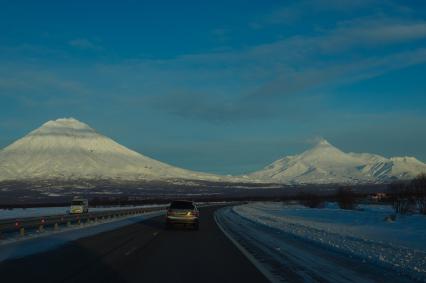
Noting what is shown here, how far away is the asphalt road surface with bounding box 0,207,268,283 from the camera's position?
1314 cm

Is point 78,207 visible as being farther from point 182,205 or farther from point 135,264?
point 135,264

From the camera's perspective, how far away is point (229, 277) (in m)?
13.3

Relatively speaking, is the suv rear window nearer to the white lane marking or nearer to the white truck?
the white lane marking

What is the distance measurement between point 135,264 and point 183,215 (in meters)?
16.3

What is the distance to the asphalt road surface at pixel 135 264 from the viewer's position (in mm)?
13141

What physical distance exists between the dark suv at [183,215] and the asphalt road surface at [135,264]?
30.0 ft

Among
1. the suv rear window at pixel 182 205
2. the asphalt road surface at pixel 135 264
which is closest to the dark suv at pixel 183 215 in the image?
the suv rear window at pixel 182 205

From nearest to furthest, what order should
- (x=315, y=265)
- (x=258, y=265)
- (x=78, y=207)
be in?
(x=315, y=265) → (x=258, y=265) → (x=78, y=207)

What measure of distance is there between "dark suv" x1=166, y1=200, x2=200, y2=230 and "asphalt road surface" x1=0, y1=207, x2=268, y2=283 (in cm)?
916

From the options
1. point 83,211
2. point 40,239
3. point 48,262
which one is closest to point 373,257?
point 48,262

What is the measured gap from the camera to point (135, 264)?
15594 mm

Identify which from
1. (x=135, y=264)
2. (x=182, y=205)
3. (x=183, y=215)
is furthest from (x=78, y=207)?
(x=135, y=264)

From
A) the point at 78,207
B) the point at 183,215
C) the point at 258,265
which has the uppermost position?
the point at 78,207

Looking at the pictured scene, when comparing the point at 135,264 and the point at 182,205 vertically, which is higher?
the point at 182,205
